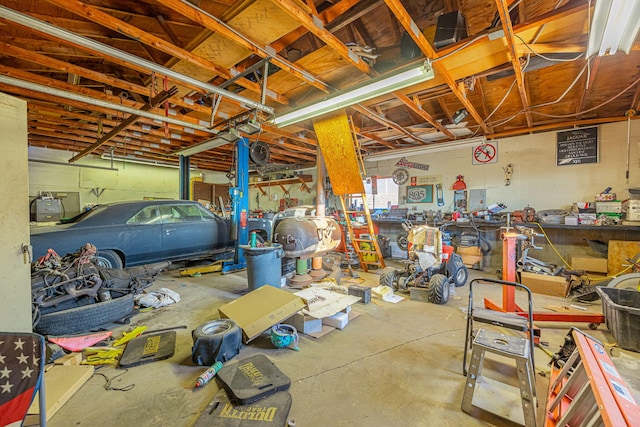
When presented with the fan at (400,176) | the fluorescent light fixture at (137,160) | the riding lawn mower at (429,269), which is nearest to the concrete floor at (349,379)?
the riding lawn mower at (429,269)

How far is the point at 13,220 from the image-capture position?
6.74 feet

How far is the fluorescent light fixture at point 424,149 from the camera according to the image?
19.9 feet

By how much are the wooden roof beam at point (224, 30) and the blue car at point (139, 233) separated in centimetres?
340

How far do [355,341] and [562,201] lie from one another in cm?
545

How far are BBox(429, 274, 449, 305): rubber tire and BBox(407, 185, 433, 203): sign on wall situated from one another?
3606 millimetres

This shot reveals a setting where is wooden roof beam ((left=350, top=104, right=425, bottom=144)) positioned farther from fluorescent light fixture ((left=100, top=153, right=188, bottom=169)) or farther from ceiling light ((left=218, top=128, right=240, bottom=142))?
fluorescent light fixture ((left=100, top=153, right=188, bottom=169))

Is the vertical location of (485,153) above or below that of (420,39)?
below

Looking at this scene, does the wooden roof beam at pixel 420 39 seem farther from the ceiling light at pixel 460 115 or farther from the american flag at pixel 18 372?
the american flag at pixel 18 372

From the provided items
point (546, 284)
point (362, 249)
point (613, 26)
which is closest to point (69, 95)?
point (362, 249)

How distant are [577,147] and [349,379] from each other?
6.25m

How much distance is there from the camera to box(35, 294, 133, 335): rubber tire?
8.30 ft

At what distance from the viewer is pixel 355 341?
258 cm

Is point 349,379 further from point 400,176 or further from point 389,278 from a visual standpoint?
point 400,176

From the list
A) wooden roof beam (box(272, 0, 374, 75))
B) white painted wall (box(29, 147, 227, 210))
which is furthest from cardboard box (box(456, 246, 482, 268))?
white painted wall (box(29, 147, 227, 210))
